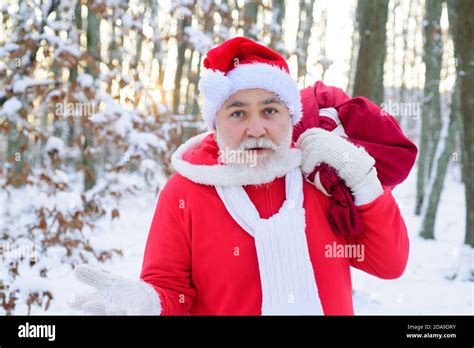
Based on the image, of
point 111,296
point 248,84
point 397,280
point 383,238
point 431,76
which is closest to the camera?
point 111,296

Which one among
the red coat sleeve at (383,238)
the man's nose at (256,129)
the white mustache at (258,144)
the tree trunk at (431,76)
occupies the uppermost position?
the tree trunk at (431,76)

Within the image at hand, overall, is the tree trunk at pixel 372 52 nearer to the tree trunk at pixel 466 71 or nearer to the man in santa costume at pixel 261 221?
the tree trunk at pixel 466 71

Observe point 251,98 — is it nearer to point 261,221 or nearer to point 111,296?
point 261,221

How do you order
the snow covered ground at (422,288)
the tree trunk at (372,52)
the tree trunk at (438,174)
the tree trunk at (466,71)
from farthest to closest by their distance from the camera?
the tree trunk at (438,174) < the snow covered ground at (422,288) < the tree trunk at (372,52) < the tree trunk at (466,71)

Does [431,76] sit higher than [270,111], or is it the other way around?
[431,76]

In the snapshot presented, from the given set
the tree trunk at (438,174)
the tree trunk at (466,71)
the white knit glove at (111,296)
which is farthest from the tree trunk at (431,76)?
the white knit glove at (111,296)

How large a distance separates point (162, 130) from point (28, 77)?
4.79 ft

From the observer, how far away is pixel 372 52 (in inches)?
216

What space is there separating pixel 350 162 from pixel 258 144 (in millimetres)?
331

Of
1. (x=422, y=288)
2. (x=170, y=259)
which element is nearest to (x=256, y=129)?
(x=170, y=259)

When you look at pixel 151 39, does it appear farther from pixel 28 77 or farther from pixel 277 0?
pixel 277 0

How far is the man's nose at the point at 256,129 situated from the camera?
5.79 ft

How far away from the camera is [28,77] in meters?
3.78
